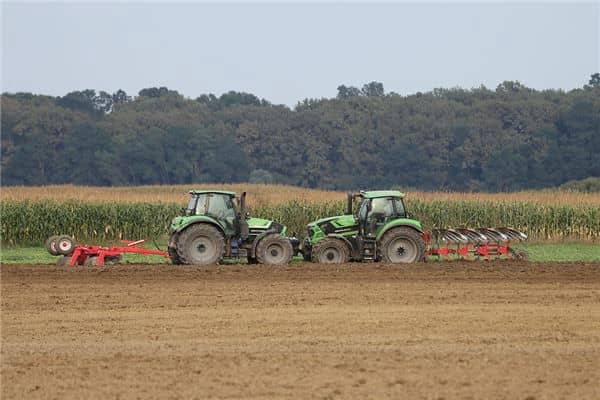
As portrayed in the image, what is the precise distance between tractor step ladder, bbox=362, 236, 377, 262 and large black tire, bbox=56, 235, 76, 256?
6.33 metres

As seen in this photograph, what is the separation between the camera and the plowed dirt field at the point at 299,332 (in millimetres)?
12312

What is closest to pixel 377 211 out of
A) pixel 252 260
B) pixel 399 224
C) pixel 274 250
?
pixel 399 224

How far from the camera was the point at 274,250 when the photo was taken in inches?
978

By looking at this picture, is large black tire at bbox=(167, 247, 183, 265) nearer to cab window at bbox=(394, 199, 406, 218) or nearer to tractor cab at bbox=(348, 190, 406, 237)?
tractor cab at bbox=(348, 190, 406, 237)

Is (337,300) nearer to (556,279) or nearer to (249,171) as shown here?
(556,279)

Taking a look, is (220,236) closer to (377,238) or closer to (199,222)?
(199,222)

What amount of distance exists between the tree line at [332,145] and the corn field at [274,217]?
40.1m

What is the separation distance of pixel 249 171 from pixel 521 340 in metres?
69.7

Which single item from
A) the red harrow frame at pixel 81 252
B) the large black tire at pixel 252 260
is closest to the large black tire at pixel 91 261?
the red harrow frame at pixel 81 252

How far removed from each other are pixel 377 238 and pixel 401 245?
55 centimetres

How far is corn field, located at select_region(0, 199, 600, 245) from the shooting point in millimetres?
35469

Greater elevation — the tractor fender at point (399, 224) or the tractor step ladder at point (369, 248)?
the tractor fender at point (399, 224)

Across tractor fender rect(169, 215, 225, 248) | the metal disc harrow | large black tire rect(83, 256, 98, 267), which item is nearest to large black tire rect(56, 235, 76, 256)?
large black tire rect(83, 256, 98, 267)

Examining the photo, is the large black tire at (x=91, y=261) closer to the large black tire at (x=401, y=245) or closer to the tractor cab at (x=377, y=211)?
the tractor cab at (x=377, y=211)
